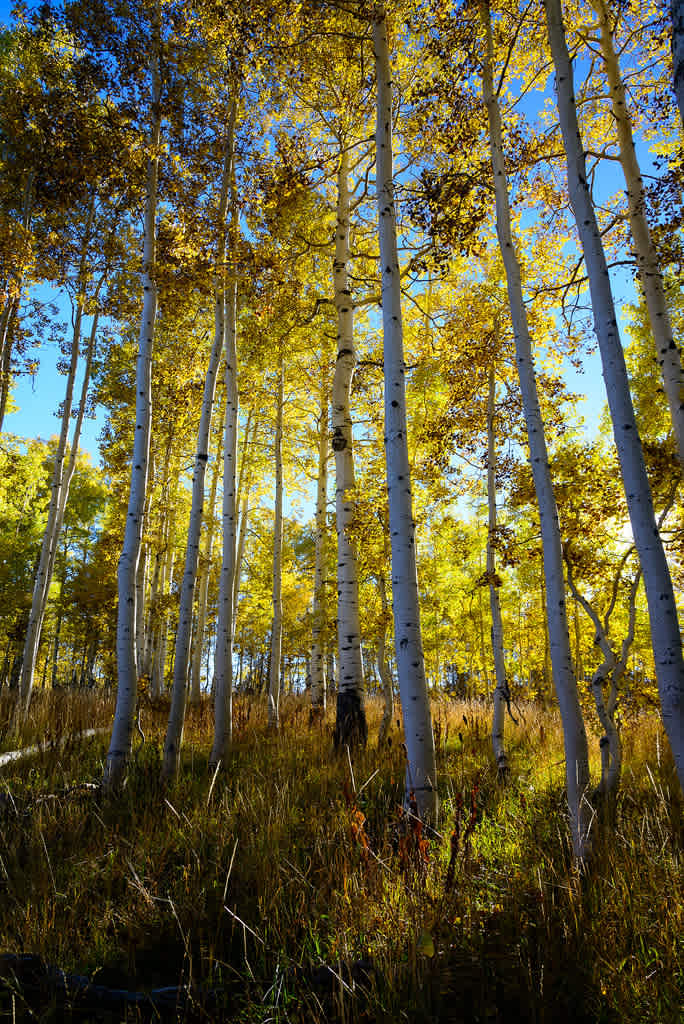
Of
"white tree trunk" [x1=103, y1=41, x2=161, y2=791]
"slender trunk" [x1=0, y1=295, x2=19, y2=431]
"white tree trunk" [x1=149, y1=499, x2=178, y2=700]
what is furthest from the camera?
"white tree trunk" [x1=149, y1=499, x2=178, y2=700]

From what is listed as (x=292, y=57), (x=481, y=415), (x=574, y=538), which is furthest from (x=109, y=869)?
(x=292, y=57)

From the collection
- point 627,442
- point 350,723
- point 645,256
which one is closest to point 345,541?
point 350,723

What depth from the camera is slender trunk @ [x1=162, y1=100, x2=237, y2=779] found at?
5121 millimetres

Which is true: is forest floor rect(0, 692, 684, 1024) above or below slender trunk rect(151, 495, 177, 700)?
below

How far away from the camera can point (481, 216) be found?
531 cm

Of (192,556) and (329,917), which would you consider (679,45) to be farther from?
(192,556)

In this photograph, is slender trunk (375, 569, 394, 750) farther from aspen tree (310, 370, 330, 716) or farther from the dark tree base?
aspen tree (310, 370, 330, 716)

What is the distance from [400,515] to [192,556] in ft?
8.85

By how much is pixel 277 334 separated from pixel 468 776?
282 inches

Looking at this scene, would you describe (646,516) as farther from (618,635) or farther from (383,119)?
(618,635)

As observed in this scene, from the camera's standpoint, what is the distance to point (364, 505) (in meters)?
6.34

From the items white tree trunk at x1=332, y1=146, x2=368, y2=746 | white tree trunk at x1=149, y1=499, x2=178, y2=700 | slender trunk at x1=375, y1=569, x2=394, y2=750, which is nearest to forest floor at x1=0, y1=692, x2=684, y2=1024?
white tree trunk at x1=332, y1=146, x2=368, y2=746

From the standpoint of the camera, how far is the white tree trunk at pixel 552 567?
10.8 ft

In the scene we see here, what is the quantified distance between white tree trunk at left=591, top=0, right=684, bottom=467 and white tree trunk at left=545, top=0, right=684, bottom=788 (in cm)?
182
